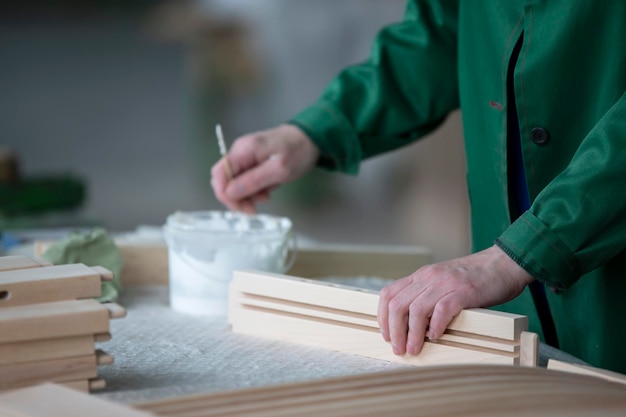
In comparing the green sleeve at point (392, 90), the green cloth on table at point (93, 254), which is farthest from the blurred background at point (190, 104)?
the green cloth on table at point (93, 254)

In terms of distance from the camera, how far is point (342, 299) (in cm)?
122

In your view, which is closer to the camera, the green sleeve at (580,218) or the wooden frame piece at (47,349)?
the wooden frame piece at (47,349)

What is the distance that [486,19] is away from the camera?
148 cm

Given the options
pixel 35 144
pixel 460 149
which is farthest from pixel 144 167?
pixel 460 149

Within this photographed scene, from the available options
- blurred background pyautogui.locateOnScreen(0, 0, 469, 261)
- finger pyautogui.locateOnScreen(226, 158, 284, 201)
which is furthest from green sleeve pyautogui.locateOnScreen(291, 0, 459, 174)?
blurred background pyautogui.locateOnScreen(0, 0, 469, 261)

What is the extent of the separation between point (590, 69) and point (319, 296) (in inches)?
21.9

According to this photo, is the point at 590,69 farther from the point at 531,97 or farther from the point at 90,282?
the point at 90,282

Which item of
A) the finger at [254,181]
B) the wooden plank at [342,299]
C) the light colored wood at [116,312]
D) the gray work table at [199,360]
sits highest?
the finger at [254,181]

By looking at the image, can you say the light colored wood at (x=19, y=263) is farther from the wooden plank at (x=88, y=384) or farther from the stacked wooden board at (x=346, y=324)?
the stacked wooden board at (x=346, y=324)

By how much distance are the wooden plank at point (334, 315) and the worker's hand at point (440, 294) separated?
0.03 meters

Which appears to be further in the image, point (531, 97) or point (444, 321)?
point (531, 97)

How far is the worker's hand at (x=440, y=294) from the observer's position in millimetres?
1117

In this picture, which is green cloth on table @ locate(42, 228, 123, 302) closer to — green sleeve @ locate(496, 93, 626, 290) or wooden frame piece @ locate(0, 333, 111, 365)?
wooden frame piece @ locate(0, 333, 111, 365)

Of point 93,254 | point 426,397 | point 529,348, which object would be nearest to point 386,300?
point 529,348
